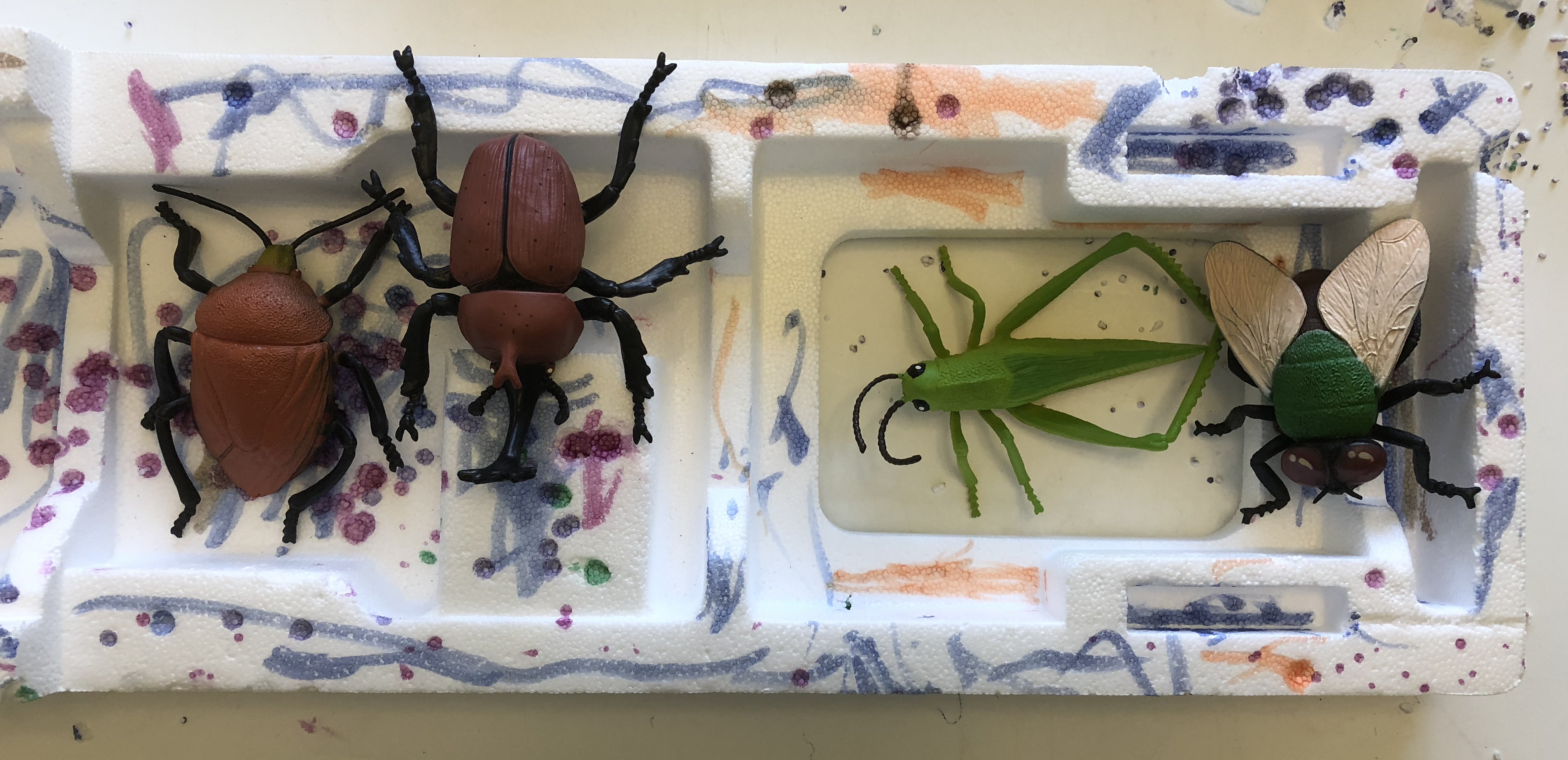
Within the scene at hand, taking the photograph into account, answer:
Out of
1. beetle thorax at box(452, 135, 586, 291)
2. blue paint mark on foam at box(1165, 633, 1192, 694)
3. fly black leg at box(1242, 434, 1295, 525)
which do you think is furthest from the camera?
fly black leg at box(1242, 434, 1295, 525)

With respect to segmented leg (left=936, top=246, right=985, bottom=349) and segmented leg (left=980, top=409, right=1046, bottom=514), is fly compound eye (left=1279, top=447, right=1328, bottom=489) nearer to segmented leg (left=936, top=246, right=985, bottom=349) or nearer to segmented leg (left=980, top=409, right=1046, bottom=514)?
segmented leg (left=980, top=409, right=1046, bottom=514)

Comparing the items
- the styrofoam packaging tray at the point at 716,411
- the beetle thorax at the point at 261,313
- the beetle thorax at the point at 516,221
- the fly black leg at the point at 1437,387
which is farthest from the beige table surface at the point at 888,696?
the beetle thorax at the point at 261,313

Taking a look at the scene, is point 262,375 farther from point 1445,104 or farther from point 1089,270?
point 1445,104

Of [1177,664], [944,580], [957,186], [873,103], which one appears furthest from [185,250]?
[1177,664]

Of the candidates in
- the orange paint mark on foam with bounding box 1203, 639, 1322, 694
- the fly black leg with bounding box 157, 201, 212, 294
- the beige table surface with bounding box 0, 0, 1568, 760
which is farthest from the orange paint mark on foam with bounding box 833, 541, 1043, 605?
the fly black leg with bounding box 157, 201, 212, 294

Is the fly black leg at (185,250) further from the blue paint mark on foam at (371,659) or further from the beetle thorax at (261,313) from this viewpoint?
the blue paint mark on foam at (371,659)
